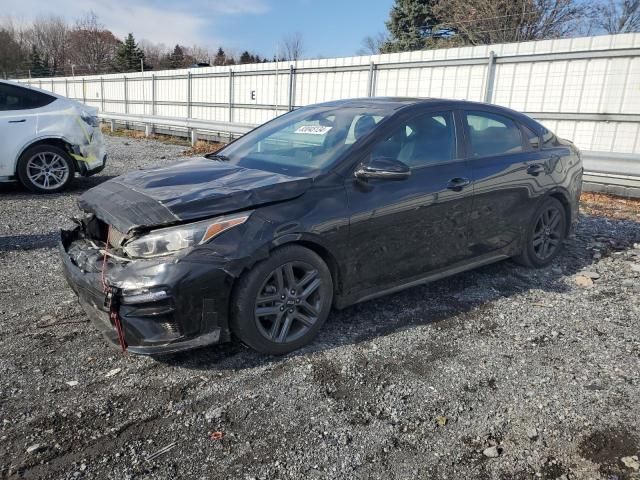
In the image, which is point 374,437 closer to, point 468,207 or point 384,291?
point 384,291

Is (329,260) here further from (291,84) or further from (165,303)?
(291,84)

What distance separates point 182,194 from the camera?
3.02m

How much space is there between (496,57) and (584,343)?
318 inches

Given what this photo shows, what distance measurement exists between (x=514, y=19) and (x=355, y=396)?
25.9m

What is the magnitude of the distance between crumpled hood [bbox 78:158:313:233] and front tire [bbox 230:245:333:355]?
0.40 meters

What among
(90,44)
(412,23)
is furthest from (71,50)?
(412,23)

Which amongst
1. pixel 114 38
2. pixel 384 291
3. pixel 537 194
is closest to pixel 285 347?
pixel 384 291

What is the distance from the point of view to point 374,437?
2.46 m

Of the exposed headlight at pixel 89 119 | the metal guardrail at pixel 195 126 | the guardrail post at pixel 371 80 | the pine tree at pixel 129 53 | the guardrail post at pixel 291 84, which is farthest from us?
the pine tree at pixel 129 53

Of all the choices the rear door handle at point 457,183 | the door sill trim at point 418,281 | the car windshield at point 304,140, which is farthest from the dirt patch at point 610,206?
the car windshield at point 304,140

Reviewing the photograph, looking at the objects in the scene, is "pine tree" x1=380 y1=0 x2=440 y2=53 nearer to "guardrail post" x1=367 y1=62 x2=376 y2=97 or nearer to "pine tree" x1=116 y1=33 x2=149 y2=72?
"guardrail post" x1=367 y1=62 x2=376 y2=97

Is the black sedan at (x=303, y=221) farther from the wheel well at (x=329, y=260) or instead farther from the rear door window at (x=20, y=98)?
the rear door window at (x=20, y=98)

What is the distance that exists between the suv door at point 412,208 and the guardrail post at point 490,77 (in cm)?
681

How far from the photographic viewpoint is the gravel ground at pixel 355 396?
89.6 inches
